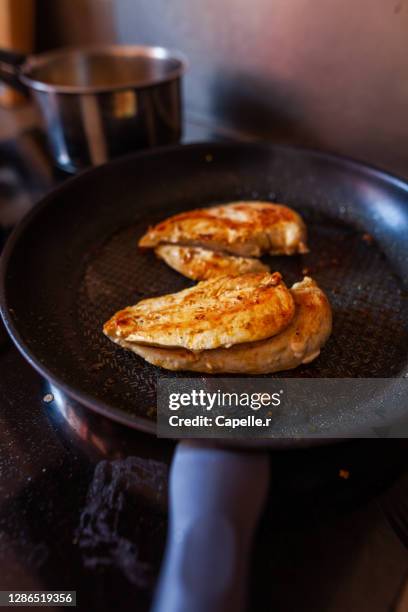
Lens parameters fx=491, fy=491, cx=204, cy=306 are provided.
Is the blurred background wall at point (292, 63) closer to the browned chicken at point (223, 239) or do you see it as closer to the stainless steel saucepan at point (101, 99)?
the stainless steel saucepan at point (101, 99)

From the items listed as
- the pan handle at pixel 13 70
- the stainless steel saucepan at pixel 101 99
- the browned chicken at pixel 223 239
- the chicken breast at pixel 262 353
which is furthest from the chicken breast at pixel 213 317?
the pan handle at pixel 13 70

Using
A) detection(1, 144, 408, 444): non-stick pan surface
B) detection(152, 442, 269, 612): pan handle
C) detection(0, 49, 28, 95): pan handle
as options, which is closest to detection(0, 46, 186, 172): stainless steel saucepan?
detection(0, 49, 28, 95): pan handle

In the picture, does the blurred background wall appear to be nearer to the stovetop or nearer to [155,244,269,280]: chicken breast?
[155,244,269,280]: chicken breast

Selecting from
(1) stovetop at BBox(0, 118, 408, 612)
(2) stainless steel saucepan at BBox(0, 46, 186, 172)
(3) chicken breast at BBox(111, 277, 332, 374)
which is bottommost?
(1) stovetop at BBox(0, 118, 408, 612)

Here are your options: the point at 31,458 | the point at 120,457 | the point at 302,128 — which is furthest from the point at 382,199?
the point at 31,458

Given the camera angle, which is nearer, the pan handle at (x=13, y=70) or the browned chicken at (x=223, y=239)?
the browned chicken at (x=223, y=239)

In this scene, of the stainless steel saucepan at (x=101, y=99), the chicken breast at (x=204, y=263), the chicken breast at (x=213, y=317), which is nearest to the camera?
the chicken breast at (x=213, y=317)

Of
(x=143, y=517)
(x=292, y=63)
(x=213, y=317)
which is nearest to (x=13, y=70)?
(x=292, y=63)
